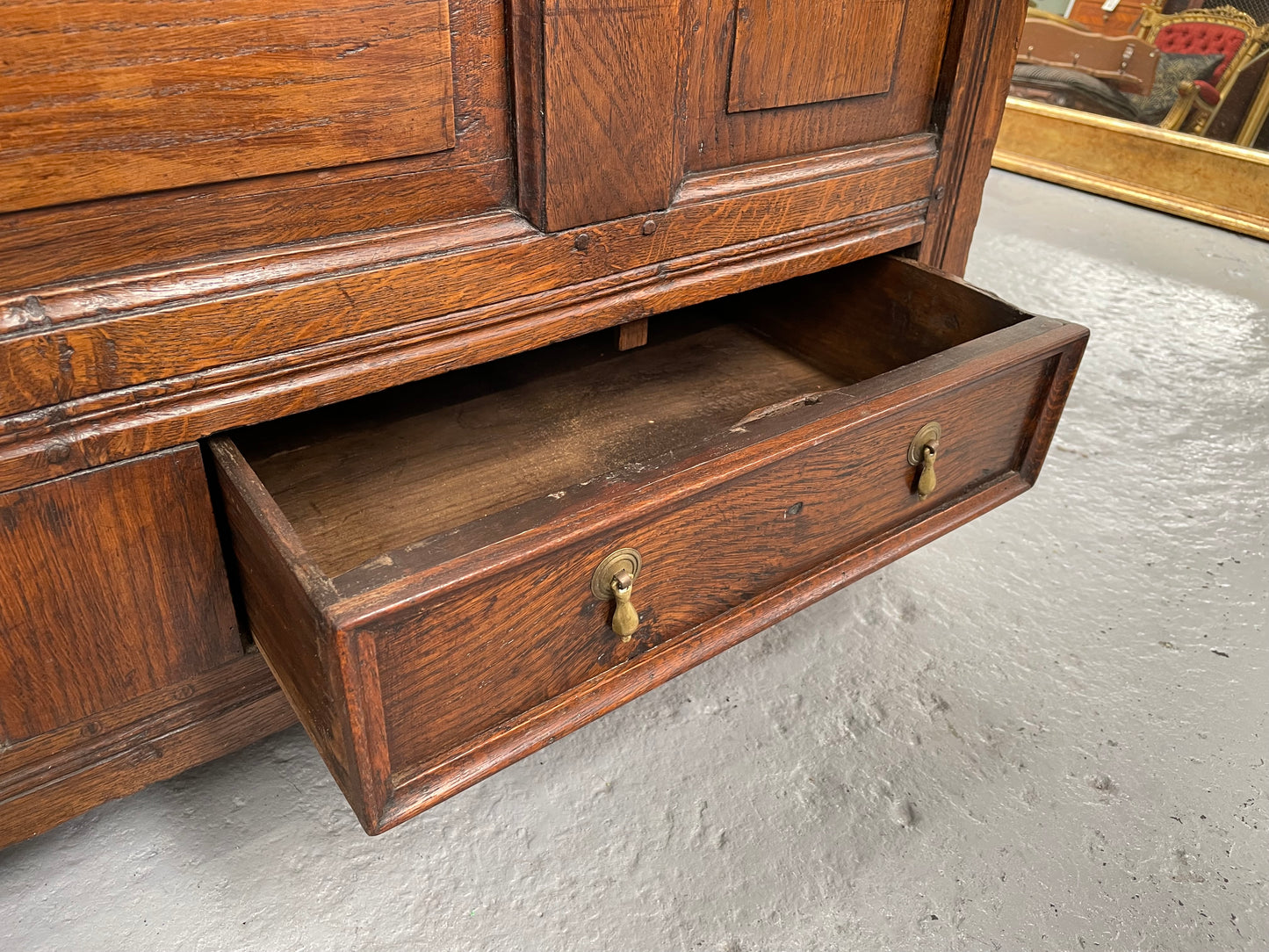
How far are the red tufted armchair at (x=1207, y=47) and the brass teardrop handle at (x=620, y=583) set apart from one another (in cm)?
312

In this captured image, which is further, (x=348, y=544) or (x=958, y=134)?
(x=958, y=134)

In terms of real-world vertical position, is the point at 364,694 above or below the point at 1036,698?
above

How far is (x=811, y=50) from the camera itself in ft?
3.19

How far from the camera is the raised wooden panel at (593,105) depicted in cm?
77

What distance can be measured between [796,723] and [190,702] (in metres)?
0.68

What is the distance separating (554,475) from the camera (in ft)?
3.26

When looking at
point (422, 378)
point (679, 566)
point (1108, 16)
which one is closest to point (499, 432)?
point (422, 378)

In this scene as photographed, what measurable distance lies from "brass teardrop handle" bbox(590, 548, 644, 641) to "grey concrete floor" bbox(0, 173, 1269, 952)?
0.37 m

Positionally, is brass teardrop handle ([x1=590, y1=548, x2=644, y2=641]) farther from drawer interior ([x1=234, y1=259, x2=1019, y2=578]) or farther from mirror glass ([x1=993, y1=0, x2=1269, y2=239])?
mirror glass ([x1=993, y1=0, x2=1269, y2=239])

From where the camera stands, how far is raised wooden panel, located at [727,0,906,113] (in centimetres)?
92

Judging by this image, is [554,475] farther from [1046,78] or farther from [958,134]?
[1046,78]

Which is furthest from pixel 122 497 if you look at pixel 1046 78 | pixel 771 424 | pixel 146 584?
pixel 1046 78

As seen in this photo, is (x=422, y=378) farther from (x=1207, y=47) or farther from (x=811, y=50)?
(x=1207, y=47)

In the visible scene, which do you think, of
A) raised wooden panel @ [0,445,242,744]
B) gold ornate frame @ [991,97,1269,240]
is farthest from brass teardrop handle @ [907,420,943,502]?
gold ornate frame @ [991,97,1269,240]
